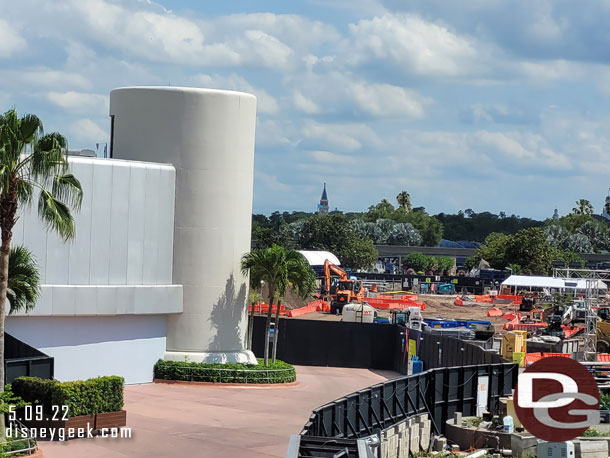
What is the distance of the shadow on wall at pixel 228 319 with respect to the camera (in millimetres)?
41312

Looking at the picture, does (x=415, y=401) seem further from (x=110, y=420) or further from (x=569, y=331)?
(x=569, y=331)

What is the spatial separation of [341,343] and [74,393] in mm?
22847

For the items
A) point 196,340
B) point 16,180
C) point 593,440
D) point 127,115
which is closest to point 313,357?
point 196,340

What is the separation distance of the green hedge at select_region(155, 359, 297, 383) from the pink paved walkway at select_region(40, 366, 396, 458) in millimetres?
535

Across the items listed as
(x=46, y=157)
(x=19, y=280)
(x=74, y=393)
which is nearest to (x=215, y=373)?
(x=74, y=393)

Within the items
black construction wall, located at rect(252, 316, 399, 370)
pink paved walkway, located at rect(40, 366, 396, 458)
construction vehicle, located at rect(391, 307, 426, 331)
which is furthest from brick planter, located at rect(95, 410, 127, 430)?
construction vehicle, located at rect(391, 307, 426, 331)

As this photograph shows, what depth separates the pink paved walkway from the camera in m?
25.9

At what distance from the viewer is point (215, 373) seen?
1554 inches

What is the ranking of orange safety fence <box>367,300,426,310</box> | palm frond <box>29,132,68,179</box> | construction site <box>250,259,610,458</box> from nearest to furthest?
palm frond <box>29,132,68,179</box>, construction site <box>250,259,610,458</box>, orange safety fence <box>367,300,426,310</box>

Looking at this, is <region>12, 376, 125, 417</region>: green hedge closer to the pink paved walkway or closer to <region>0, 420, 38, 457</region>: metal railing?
the pink paved walkway

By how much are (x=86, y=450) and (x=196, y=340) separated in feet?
52.3

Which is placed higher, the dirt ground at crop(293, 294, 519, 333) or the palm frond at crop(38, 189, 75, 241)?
the palm frond at crop(38, 189, 75, 241)

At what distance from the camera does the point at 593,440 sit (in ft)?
89.5

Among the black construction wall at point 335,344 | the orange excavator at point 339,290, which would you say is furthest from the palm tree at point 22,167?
the orange excavator at point 339,290
